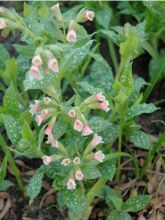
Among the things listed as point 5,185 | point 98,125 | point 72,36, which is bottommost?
point 5,185

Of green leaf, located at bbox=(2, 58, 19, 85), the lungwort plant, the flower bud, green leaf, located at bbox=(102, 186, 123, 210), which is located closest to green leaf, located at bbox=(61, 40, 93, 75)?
the lungwort plant

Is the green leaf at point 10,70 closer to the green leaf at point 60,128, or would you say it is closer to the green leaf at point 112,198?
the green leaf at point 60,128

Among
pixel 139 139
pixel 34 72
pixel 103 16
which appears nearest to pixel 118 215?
pixel 139 139

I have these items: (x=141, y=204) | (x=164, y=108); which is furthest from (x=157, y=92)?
(x=141, y=204)

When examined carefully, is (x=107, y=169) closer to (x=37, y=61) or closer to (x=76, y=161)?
(x=76, y=161)

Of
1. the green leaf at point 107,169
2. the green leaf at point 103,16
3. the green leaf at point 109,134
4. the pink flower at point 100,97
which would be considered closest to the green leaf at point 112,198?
the green leaf at point 107,169

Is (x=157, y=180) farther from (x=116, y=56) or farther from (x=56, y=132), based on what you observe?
(x=116, y=56)

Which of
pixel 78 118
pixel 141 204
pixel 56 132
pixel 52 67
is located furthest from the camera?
pixel 141 204
